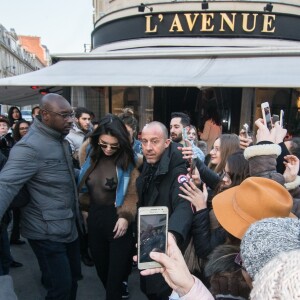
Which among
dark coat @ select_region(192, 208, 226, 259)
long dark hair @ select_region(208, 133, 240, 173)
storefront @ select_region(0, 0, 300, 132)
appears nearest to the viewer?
dark coat @ select_region(192, 208, 226, 259)

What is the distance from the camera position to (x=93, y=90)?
843 centimetres

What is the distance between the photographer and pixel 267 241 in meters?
0.88

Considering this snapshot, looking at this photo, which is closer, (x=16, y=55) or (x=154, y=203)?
(x=154, y=203)

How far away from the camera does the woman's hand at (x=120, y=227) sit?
2.38m

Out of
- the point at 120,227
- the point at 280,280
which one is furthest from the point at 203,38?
the point at 280,280

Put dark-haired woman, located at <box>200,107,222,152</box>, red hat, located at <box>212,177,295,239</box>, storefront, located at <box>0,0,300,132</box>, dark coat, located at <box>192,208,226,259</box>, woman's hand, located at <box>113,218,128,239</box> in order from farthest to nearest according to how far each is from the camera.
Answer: dark-haired woman, located at <box>200,107,222,152</box> < storefront, located at <box>0,0,300,132</box> < woman's hand, located at <box>113,218,128,239</box> < dark coat, located at <box>192,208,226,259</box> < red hat, located at <box>212,177,295,239</box>

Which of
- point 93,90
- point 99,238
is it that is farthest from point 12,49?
point 99,238

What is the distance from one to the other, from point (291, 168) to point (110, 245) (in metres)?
1.60

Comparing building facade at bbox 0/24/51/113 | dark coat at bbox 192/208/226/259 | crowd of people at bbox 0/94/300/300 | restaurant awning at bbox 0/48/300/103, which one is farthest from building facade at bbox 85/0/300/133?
building facade at bbox 0/24/51/113

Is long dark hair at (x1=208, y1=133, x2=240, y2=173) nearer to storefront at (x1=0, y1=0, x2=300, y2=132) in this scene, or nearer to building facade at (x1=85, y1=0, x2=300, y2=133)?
storefront at (x1=0, y1=0, x2=300, y2=132)

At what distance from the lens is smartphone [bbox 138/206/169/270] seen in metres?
1.32

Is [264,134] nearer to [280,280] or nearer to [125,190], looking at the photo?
[125,190]

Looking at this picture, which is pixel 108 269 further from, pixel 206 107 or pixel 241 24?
pixel 241 24

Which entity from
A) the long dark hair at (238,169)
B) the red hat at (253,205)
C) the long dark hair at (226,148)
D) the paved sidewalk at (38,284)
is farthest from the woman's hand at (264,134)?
the paved sidewalk at (38,284)
